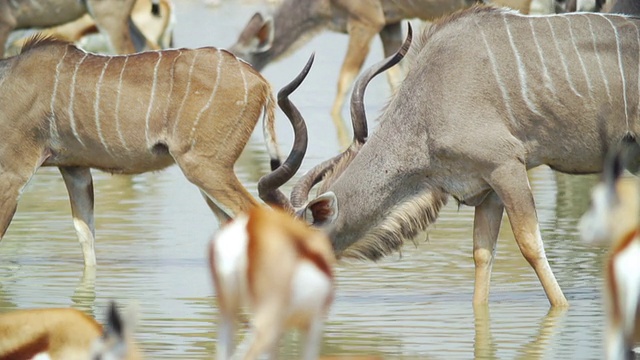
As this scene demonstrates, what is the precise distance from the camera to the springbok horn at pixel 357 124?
6.80 m

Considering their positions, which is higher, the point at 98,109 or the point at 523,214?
the point at 523,214

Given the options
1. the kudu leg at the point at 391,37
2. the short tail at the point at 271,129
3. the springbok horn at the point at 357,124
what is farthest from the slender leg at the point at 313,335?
the kudu leg at the point at 391,37

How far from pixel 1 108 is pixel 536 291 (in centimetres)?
262

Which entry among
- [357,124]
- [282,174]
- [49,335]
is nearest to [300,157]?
[282,174]

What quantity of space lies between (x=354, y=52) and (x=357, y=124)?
22.0 feet

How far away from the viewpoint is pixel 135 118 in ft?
24.5

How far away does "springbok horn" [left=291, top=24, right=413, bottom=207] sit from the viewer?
6.80 metres

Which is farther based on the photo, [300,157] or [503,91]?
[300,157]

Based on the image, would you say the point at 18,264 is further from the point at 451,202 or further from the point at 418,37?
the point at 451,202

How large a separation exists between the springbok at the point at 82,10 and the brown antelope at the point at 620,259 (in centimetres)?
954

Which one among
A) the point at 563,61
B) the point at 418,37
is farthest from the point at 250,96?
the point at 563,61

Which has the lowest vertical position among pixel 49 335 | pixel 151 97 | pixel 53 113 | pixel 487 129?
pixel 53 113

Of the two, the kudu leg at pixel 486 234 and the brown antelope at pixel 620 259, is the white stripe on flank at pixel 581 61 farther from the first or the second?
the brown antelope at pixel 620 259

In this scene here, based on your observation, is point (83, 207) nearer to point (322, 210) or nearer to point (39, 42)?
point (39, 42)
